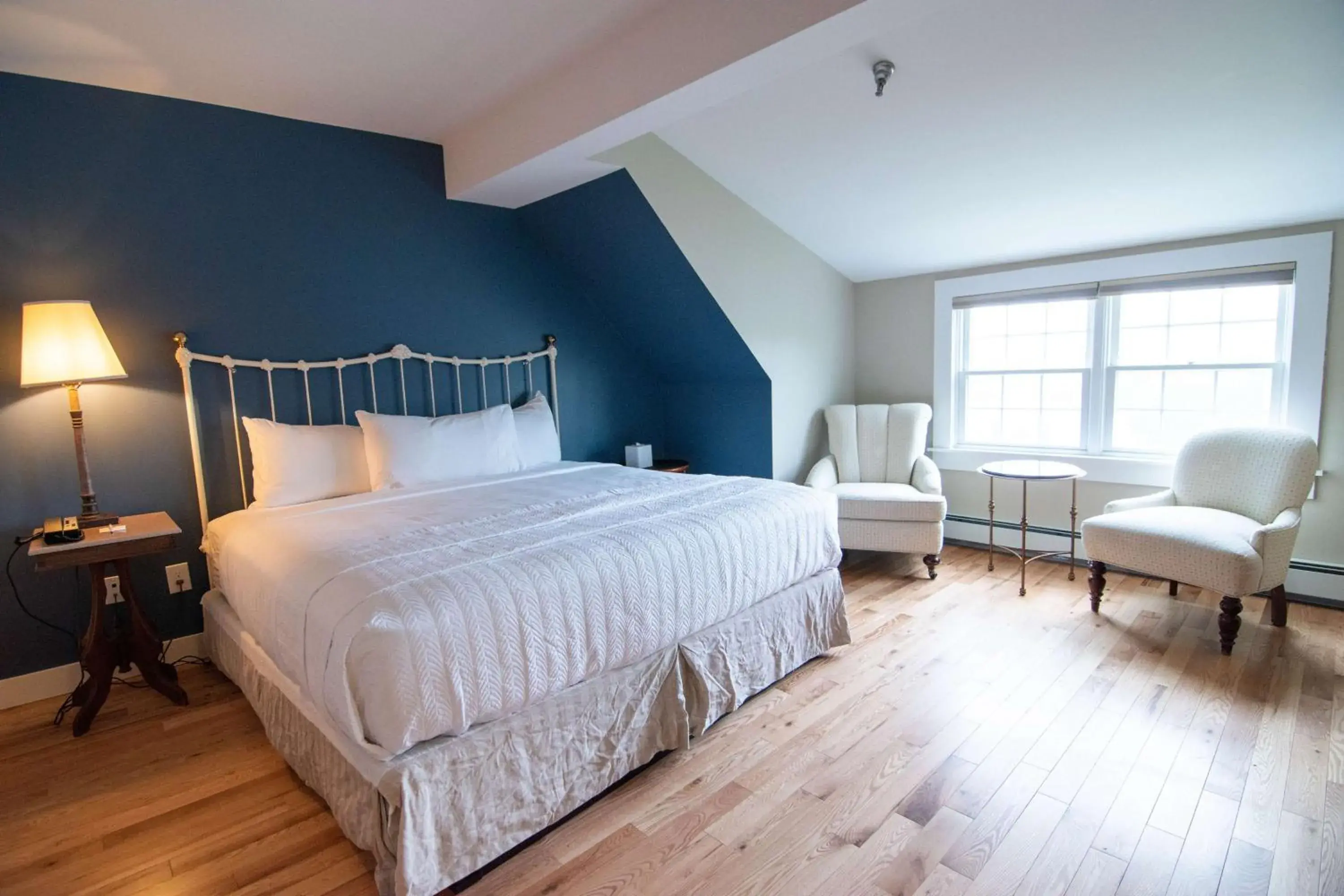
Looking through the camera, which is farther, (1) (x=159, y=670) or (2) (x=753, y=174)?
(2) (x=753, y=174)

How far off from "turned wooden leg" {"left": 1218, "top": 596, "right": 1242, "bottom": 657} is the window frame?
102cm

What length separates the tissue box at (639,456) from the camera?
13.9 ft

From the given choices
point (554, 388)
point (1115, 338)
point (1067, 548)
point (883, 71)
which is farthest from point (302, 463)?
point (1115, 338)

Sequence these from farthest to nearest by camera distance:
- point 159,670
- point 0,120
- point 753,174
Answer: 1. point 753,174
2. point 159,670
3. point 0,120

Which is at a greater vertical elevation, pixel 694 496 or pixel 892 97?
pixel 892 97

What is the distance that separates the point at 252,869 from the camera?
5.42 feet

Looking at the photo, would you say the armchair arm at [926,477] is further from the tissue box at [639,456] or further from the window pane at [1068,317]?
the tissue box at [639,456]

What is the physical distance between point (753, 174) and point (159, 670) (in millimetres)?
3341

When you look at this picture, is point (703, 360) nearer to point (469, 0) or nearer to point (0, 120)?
point (469, 0)

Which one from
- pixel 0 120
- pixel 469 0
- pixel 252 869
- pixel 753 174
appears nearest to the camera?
pixel 252 869

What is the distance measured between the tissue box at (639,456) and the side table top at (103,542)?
2.41 meters

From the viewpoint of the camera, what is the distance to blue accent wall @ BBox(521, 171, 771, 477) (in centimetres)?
336

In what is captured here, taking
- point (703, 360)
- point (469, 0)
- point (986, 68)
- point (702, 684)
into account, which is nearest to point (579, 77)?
point (469, 0)

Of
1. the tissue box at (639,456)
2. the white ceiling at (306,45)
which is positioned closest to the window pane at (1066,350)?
the tissue box at (639,456)
